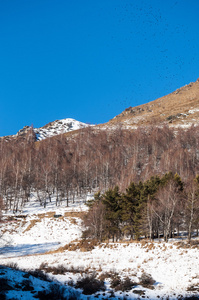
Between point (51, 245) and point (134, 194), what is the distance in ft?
53.8

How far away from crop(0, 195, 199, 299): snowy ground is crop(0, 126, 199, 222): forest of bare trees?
1325 cm

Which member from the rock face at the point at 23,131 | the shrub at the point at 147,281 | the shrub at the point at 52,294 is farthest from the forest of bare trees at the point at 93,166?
the rock face at the point at 23,131

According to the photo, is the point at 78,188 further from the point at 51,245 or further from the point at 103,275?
the point at 103,275

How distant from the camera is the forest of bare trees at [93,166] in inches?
2375

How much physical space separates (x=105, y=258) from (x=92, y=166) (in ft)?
168

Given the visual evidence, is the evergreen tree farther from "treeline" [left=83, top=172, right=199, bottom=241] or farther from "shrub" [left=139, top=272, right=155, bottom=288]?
"shrub" [left=139, top=272, right=155, bottom=288]

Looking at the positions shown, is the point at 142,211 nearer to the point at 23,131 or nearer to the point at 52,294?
the point at 52,294

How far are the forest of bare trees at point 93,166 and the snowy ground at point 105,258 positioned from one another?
13.3 metres

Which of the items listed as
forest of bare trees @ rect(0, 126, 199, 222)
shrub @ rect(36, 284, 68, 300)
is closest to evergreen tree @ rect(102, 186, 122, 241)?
forest of bare trees @ rect(0, 126, 199, 222)

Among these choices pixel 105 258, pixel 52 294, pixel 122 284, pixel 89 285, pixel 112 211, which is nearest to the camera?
pixel 52 294

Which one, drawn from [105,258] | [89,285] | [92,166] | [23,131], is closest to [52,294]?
[89,285]

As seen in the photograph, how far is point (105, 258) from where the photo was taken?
71.4 feet

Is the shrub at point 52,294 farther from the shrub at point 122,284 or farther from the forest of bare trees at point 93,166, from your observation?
the forest of bare trees at point 93,166

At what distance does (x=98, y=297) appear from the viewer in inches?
468
